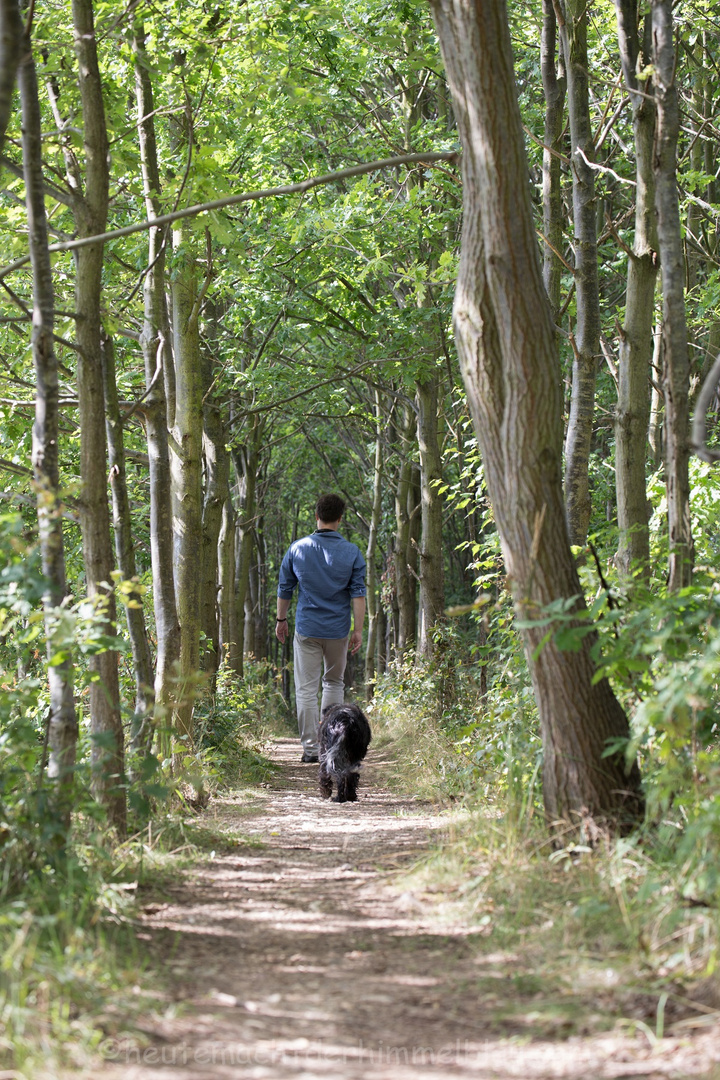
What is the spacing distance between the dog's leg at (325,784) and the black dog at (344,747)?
12mm

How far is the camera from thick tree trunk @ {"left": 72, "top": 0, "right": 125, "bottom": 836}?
A: 4707mm

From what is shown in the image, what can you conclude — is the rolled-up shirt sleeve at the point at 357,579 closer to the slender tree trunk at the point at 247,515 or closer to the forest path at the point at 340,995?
the forest path at the point at 340,995

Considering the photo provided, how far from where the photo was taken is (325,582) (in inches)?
332

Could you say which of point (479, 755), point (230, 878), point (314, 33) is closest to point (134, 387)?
point (314, 33)

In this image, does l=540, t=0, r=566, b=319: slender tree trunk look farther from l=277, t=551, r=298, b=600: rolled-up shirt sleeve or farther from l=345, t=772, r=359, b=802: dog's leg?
l=345, t=772, r=359, b=802: dog's leg

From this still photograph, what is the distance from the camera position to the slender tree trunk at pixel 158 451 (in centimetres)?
621

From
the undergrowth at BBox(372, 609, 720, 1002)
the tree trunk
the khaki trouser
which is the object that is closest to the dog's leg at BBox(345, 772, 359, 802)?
the khaki trouser

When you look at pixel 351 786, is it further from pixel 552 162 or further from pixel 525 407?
pixel 552 162

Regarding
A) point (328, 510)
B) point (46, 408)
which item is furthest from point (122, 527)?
point (328, 510)

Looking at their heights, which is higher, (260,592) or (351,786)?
(260,592)

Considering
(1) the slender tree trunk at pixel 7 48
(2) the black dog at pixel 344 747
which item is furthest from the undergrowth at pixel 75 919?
(1) the slender tree trunk at pixel 7 48

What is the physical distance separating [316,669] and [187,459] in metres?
2.34

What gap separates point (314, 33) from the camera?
372 inches

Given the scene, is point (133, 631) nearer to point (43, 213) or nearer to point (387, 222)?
point (43, 213)
